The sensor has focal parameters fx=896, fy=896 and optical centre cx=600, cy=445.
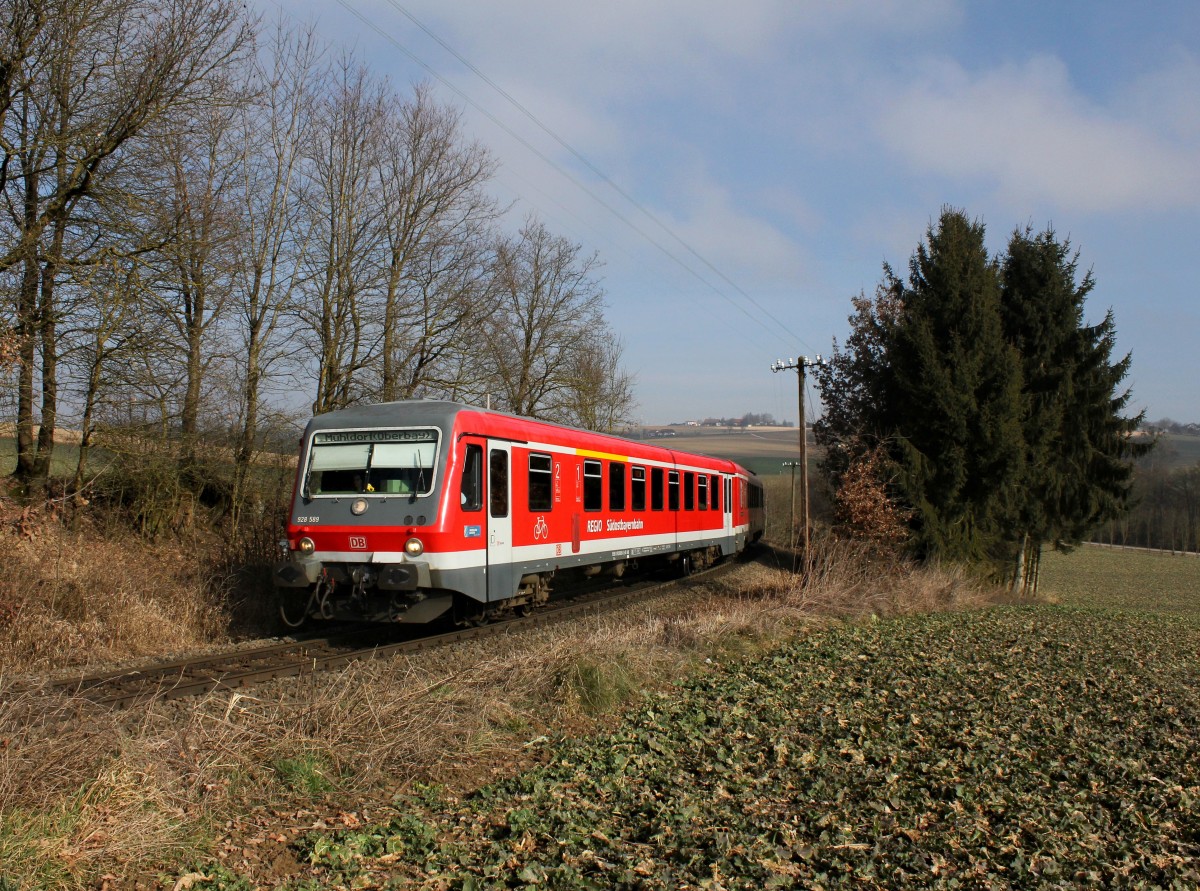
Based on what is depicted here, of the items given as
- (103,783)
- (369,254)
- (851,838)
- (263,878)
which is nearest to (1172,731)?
(851,838)

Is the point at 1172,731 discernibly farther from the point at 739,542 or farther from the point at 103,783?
the point at 739,542

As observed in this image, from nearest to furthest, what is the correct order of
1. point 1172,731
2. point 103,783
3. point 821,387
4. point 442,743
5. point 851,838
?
point 103,783 < point 851,838 < point 442,743 < point 1172,731 < point 821,387

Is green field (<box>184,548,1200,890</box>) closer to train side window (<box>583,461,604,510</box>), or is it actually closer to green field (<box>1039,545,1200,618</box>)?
train side window (<box>583,461,604,510</box>)

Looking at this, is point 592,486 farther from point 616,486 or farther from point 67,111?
point 67,111

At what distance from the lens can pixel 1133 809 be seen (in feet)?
17.3

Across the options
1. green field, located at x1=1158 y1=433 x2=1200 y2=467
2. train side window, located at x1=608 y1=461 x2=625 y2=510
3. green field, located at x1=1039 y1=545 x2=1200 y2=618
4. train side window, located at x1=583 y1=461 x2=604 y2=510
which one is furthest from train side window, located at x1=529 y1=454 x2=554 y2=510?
green field, located at x1=1158 y1=433 x2=1200 y2=467

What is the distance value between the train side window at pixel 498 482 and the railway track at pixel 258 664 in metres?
1.55

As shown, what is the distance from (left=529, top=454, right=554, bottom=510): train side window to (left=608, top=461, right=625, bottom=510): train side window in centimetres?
229

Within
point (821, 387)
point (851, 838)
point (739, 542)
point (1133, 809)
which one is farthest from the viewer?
point (821, 387)

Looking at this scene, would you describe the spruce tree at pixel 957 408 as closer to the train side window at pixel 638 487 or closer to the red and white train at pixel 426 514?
the train side window at pixel 638 487

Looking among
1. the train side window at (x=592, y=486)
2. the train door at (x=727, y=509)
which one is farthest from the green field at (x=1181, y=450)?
the train side window at (x=592, y=486)

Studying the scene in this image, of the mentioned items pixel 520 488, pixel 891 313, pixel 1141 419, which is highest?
pixel 891 313

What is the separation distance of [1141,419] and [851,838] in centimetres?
2755

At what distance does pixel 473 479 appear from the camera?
10586 millimetres
